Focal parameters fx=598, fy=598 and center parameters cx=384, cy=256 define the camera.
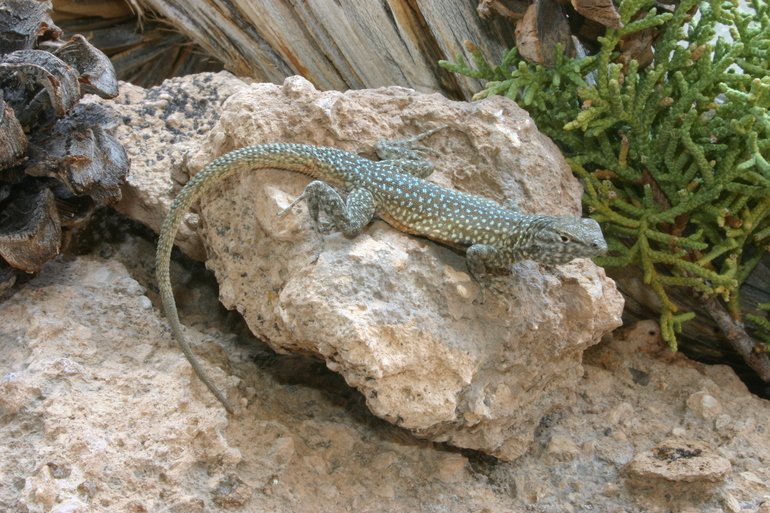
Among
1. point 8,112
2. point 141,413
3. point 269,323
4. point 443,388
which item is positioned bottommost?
point 141,413

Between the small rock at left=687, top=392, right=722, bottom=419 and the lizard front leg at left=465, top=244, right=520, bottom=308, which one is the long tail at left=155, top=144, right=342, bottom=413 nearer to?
the lizard front leg at left=465, top=244, right=520, bottom=308

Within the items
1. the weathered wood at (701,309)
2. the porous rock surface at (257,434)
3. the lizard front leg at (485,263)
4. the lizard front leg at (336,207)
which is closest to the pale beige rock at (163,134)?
the porous rock surface at (257,434)

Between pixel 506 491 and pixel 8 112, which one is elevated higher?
pixel 8 112

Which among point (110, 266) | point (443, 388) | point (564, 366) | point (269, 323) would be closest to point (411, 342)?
point (443, 388)

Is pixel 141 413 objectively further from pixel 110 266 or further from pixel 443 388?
pixel 443 388

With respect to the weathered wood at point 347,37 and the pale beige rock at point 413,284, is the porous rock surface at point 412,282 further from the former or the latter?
the weathered wood at point 347,37

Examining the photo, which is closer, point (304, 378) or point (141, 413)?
point (141, 413)
